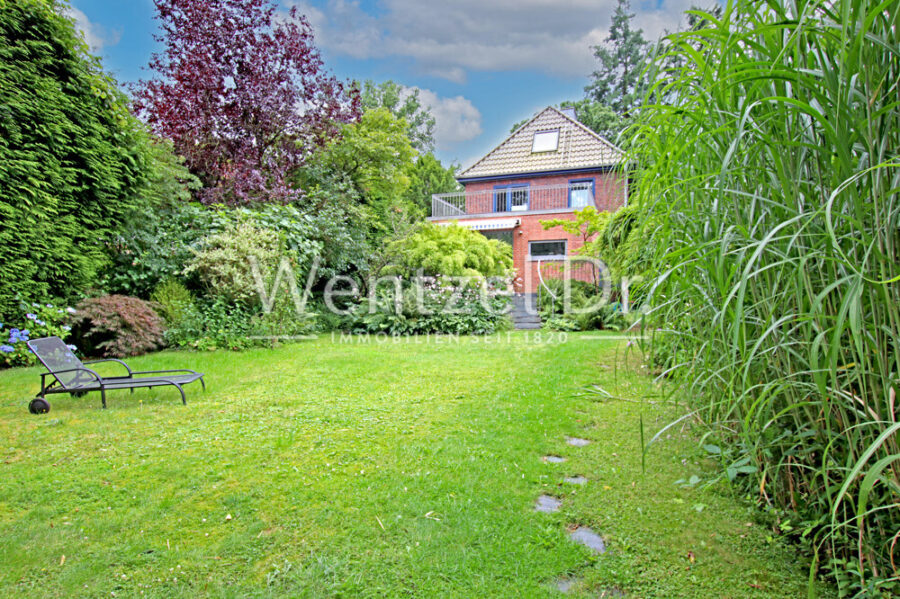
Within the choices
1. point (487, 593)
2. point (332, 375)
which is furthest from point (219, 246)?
point (487, 593)

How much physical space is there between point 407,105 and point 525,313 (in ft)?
71.2

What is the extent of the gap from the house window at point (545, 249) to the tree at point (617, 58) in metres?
17.4

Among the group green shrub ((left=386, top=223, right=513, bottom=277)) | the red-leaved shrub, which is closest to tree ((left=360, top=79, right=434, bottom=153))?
green shrub ((left=386, top=223, right=513, bottom=277))

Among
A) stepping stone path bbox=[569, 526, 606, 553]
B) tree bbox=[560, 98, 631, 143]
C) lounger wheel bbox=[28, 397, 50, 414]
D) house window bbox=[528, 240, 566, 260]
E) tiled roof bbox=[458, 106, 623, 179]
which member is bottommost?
stepping stone path bbox=[569, 526, 606, 553]

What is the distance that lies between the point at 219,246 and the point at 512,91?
44.9 ft

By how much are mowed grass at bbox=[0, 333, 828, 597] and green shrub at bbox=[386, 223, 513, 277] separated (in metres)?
6.23

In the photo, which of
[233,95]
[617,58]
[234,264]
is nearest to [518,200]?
[233,95]

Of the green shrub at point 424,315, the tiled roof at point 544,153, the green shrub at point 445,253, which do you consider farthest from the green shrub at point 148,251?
the tiled roof at point 544,153

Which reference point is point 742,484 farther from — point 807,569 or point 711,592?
point 711,592

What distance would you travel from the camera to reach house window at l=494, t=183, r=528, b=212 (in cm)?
1806

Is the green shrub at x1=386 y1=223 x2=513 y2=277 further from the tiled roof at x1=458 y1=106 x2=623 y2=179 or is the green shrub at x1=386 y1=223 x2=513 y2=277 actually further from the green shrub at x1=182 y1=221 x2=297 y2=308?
the tiled roof at x1=458 y1=106 x2=623 y2=179

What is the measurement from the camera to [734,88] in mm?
1690

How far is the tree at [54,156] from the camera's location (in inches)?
231

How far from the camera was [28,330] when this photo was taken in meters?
5.95
